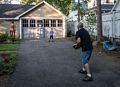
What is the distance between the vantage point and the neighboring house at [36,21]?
140ft

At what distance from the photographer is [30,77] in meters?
12.4

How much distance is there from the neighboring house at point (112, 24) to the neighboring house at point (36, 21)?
13.8 m

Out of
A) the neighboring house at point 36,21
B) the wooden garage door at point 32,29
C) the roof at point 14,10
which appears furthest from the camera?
the roof at point 14,10

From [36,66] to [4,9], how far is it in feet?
105

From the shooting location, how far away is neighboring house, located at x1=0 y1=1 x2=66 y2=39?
42781mm

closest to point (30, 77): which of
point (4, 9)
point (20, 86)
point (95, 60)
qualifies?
point (20, 86)

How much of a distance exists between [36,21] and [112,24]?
56.6ft

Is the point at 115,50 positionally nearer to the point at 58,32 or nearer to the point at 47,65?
the point at 47,65

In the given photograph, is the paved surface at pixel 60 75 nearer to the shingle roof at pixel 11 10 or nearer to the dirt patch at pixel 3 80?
the dirt patch at pixel 3 80

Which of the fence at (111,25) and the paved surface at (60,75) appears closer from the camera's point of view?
the paved surface at (60,75)

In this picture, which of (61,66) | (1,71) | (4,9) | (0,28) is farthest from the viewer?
(4,9)

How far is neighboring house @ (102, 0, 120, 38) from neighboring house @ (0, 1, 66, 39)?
1376 cm

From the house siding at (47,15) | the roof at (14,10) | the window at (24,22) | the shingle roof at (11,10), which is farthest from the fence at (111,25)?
the shingle roof at (11,10)

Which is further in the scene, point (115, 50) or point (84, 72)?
point (115, 50)
